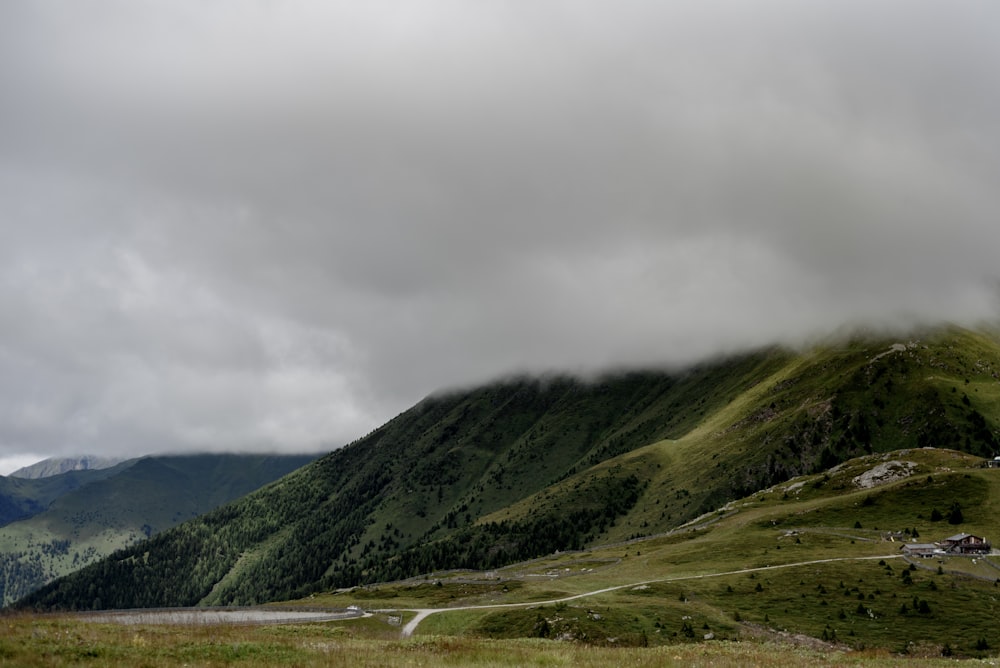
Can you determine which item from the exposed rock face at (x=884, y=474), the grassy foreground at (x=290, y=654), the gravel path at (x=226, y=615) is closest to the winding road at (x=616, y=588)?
the gravel path at (x=226, y=615)

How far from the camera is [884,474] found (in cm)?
15312

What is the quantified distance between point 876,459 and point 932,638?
324ft

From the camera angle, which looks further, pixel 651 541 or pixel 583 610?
pixel 651 541

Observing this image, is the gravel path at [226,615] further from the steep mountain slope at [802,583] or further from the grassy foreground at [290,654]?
the grassy foreground at [290,654]

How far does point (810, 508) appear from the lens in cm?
14100

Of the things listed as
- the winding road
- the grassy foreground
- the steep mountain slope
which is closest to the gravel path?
the winding road

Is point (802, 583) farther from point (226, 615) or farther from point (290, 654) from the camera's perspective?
point (290, 654)

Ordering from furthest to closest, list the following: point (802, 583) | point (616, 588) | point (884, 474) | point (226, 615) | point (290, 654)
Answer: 1. point (884, 474)
2. point (616, 588)
3. point (802, 583)
4. point (226, 615)
5. point (290, 654)

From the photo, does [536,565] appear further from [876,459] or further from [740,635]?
[740,635]

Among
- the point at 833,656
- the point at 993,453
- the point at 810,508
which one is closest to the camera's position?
the point at 833,656

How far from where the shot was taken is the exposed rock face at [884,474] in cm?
15050

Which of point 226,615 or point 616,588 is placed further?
point 616,588

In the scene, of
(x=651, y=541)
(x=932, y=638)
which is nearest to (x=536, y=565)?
(x=651, y=541)

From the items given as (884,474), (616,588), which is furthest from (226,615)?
(884,474)
